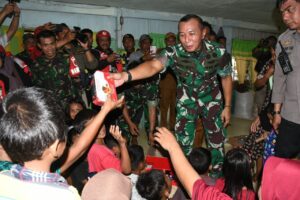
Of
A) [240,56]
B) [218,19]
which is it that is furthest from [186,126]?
[240,56]

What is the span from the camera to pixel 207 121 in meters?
3.39

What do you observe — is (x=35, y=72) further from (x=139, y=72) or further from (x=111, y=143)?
(x=139, y=72)

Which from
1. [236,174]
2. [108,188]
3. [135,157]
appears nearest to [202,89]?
[135,157]

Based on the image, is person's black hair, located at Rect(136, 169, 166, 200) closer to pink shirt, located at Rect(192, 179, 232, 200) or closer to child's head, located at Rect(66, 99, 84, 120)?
pink shirt, located at Rect(192, 179, 232, 200)

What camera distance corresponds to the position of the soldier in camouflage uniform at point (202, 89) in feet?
10.6

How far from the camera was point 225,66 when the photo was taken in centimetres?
333

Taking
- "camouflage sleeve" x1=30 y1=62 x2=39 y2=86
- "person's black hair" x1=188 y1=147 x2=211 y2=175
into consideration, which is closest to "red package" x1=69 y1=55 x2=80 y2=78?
"camouflage sleeve" x1=30 y1=62 x2=39 y2=86

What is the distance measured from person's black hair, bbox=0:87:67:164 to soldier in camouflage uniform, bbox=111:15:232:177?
1.99m

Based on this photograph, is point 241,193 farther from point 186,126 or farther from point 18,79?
point 18,79

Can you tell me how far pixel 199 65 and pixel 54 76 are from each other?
6.26 ft

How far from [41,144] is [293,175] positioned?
991mm

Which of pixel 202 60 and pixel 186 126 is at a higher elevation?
pixel 202 60

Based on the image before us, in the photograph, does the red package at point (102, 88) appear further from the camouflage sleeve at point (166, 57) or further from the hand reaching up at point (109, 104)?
the camouflage sleeve at point (166, 57)

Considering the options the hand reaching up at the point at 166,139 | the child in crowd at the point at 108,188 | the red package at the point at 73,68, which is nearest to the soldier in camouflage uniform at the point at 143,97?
the red package at the point at 73,68
